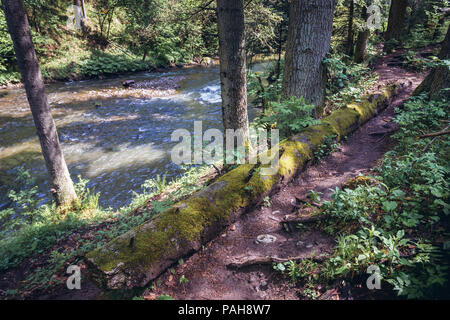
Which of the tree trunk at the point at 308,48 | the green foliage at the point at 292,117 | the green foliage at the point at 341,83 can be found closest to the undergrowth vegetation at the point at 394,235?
the green foliage at the point at 292,117

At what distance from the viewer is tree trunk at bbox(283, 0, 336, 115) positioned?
508 centimetres

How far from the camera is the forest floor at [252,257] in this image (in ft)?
8.93

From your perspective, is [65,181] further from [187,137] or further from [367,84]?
[367,84]

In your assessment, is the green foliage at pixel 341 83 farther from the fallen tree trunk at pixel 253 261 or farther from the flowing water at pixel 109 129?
the flowing water at pixel 109 129

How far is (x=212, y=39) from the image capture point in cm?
2289

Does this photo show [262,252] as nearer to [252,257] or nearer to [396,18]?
[252,257]

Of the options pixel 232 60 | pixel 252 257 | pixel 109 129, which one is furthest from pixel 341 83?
pixel 109 129

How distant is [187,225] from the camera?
10.3 feet

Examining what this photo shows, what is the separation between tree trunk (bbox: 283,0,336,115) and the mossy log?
132 cm

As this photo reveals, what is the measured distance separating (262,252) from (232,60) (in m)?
3.64

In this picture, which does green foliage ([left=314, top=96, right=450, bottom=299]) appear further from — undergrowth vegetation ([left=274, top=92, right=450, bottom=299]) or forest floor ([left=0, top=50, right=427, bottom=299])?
forest floor ([left=0, top=50, right=427, bottom=299])

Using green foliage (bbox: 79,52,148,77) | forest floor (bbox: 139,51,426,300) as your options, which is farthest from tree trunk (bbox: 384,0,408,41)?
green foliage (bbox: 79,52,148,77)

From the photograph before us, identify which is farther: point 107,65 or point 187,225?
point 107,65

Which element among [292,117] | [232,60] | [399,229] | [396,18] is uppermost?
[396,18]
